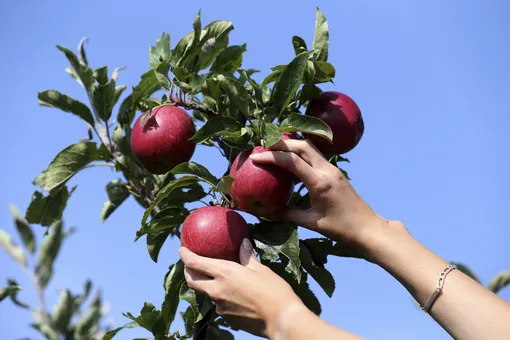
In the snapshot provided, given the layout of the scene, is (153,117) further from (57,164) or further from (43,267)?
(43,267)

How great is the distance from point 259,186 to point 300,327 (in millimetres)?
413

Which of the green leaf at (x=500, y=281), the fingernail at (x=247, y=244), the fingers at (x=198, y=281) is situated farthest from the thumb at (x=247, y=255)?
the green leaf at (x=500, y=281)

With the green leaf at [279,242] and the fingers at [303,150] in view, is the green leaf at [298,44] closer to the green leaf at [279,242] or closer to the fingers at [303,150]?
the fingers at [303,150]

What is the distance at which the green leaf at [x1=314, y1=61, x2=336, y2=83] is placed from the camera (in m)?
1.76

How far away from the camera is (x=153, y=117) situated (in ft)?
6.13

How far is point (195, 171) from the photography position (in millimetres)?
1752

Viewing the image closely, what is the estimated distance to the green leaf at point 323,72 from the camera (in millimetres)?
1763

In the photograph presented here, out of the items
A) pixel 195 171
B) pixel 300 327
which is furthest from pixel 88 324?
pixel 300 327

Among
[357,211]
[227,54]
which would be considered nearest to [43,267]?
[227,54]

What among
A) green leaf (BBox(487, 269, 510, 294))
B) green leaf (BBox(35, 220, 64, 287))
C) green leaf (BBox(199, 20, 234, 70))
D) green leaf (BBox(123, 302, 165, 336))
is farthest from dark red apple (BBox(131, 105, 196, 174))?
green leaf (BBox(35, 220, 64, 287))

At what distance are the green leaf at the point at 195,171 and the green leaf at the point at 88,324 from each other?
553 cm

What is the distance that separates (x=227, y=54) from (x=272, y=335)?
995mm

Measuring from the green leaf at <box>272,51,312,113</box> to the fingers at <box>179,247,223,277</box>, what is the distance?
1.58 feet

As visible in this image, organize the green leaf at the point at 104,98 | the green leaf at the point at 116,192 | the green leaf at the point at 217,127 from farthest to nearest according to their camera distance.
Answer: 1. the green leaf at the point at 116,192
2. the green leaf at the point at 104,98
3. the green leaf at the point at 217,127
